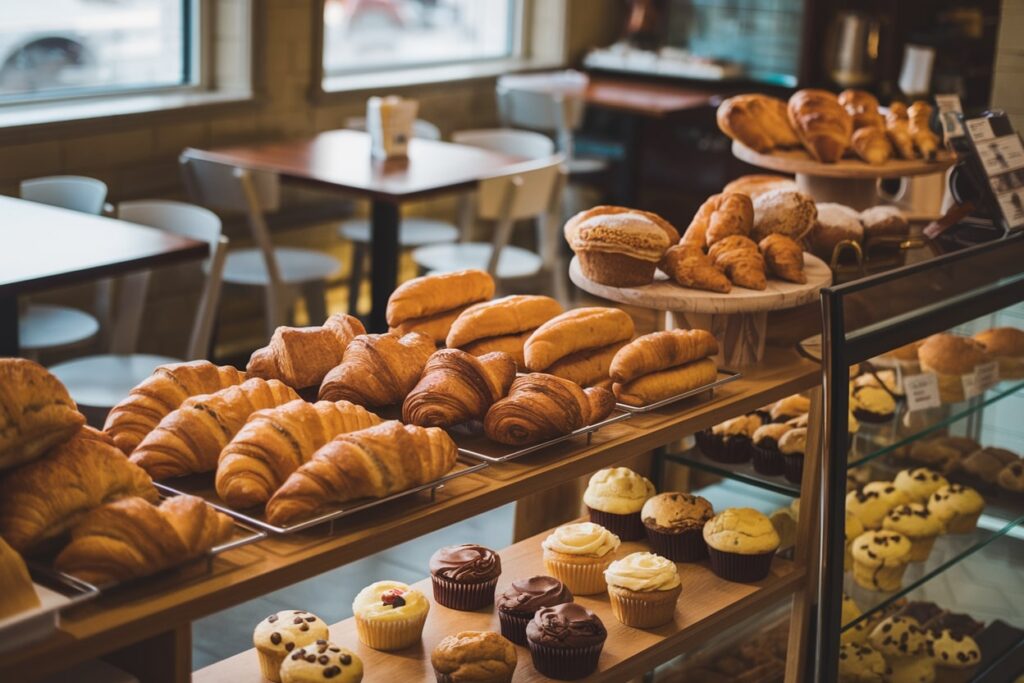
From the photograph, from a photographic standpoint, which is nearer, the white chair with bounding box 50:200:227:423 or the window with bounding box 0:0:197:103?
the white chair with bounding box 50:200:227:423

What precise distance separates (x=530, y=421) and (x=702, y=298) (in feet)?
1.49

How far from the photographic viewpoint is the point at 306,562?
4.13ft

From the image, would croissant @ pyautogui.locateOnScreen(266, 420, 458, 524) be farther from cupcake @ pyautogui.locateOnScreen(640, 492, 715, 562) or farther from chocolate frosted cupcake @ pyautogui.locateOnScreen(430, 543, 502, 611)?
cupcake @ pyautogui.locateOnScreen(640, 492, 715, 562)

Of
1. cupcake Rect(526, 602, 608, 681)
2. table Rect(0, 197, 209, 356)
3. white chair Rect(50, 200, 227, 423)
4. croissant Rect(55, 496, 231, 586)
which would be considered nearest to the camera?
croissant Rect(55, 496, 231, 586)

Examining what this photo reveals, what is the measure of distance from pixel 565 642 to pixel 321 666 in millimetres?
324

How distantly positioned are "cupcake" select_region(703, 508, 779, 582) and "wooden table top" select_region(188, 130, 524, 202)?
2231 mm

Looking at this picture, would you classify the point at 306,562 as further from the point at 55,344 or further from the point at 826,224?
the point at 55,344

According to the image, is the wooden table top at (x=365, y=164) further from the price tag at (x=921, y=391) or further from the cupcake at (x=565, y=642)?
the cupcake at (x=565, y=642)

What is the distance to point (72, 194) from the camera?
12.7 ft

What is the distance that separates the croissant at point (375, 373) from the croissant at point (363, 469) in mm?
153

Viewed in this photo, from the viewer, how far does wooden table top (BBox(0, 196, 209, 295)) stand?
2883 millimetres

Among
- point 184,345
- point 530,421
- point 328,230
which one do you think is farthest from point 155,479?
point 328,230

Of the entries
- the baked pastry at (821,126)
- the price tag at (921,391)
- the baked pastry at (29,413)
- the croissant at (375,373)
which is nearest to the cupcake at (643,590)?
the croissant at (375,373)

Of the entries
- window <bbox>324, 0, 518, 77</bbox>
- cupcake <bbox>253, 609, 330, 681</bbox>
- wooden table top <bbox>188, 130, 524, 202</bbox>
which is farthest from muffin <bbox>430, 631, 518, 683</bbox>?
window <bbox>324, 0, 518, 77</bbox>
